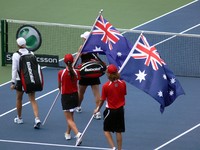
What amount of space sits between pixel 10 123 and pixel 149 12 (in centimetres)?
1000

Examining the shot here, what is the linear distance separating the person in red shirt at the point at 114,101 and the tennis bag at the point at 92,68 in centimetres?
210

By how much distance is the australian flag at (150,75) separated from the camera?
15203 mm

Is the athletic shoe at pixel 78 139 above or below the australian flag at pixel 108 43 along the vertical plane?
below

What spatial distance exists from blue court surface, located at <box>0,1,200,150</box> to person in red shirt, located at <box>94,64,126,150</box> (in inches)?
35.7

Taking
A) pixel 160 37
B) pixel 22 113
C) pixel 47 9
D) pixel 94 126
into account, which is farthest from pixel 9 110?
pixel 47 9

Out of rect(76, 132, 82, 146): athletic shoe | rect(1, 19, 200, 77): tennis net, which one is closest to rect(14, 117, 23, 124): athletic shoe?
rect(76, 132, 82, 146): athletic shoe

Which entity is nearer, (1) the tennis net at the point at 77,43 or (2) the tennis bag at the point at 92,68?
(2) the tennis bag at the point at 92,68

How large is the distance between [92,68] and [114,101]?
7.40 feet

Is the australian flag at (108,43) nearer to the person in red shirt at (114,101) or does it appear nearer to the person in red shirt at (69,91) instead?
the person in red shirt at (69,91)

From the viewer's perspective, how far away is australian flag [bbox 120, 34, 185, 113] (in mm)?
15203

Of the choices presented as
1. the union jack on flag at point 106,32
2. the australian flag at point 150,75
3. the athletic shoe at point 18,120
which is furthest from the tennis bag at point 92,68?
the athletic shoe at point 18,120

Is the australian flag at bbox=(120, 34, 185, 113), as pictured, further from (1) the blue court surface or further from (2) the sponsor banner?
(2) the sponsor banner

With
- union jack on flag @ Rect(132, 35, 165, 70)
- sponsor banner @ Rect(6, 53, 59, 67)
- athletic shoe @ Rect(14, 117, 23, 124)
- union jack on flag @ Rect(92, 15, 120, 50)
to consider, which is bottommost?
athletic shoe @ Rect(14, 117, 23, 124)

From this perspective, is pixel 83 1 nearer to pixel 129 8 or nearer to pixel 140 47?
pixel 129 8
